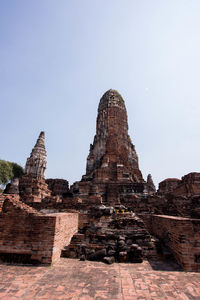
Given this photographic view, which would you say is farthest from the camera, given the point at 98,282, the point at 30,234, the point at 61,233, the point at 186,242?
the point at 61,233

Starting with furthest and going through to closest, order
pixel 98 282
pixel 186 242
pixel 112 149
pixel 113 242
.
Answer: pixel 112 149 → pixel 113 242 → pixel 186 242 → pixel 98 282

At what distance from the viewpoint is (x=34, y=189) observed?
1914 centimetres

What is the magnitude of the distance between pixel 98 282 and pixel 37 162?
27.8 metres

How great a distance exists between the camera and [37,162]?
94.8 feet

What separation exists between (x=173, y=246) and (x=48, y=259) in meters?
4.04

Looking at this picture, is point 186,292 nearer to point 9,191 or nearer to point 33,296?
point 33,296

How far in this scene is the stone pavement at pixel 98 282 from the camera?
3.14m

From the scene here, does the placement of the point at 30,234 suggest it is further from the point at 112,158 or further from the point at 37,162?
the point at 37,162

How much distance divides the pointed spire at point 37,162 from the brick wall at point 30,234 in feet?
79.4

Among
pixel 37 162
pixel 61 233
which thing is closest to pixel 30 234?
pixel 61 233

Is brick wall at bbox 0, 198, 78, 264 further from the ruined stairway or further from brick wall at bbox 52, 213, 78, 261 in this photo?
the ruined stairway

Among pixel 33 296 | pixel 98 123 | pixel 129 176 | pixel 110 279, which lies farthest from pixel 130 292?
pixel 98 123

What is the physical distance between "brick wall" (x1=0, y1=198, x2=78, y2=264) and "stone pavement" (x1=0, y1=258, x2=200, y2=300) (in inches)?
14.3

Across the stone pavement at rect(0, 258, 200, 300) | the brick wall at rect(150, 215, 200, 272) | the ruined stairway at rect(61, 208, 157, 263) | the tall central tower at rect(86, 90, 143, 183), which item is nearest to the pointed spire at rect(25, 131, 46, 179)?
the tall central tower at rect(86, 90, 143, 183)
